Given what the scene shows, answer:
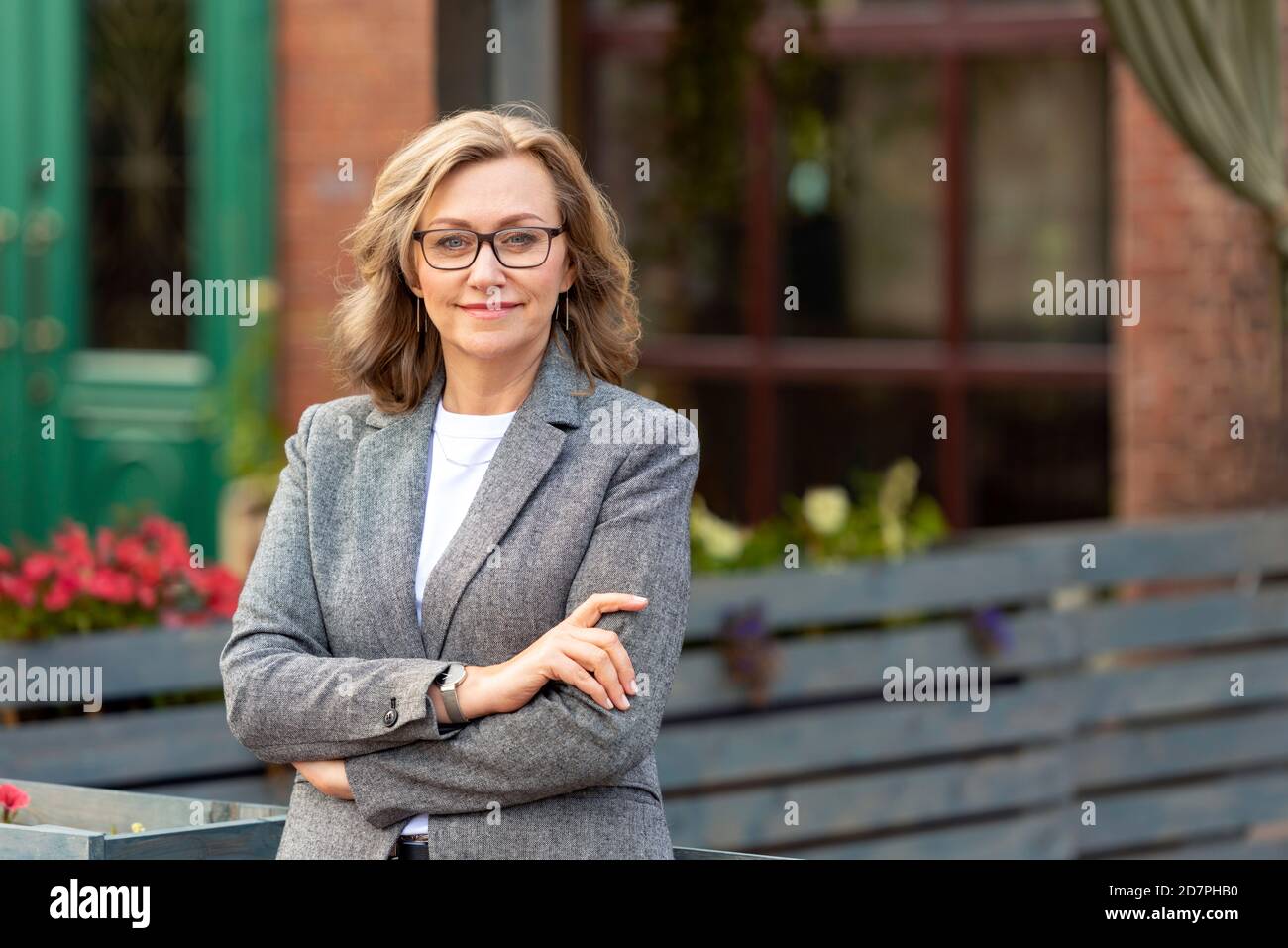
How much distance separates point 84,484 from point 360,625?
21.2ft

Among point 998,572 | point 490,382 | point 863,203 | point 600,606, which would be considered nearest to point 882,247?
point 863,203

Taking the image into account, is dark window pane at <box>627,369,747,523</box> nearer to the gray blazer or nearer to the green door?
the green door

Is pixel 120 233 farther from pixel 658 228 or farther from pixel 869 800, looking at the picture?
pixel 869 800

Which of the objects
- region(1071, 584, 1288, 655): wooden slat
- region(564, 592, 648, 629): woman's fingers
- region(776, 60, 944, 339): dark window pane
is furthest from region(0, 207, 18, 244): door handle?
region(564, 592, 648, 629): woman's fingers

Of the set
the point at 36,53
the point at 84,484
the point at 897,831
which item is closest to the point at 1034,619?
the point at 897,831

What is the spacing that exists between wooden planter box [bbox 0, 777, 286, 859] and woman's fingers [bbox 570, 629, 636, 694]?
1.76ft

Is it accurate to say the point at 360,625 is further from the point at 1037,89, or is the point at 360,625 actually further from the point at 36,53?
the point at 36,53

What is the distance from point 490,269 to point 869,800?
3570 millimetres

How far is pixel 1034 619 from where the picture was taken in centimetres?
598

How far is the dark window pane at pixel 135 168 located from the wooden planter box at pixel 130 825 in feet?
20.0

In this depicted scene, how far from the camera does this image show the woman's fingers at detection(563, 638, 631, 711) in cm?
230

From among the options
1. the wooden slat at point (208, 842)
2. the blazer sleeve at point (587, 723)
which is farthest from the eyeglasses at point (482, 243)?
the wooden slat at point (208, 842)

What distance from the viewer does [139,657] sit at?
4434mm
